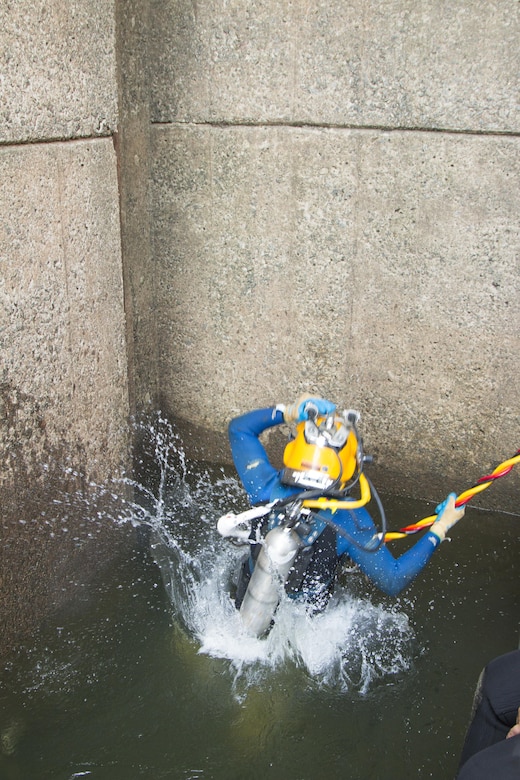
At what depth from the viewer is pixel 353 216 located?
330 cm

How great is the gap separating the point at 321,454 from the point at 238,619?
80 cm

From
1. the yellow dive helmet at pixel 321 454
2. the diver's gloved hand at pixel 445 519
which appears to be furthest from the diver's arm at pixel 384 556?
the yellow dive helmet at pixel 321 454

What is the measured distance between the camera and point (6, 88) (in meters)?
2.41

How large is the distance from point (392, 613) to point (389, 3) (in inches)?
98.7

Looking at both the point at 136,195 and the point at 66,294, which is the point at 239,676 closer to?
the point at 66,294

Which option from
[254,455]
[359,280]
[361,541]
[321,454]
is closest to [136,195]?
[359,280]

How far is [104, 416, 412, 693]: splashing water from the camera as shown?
9.15 feet

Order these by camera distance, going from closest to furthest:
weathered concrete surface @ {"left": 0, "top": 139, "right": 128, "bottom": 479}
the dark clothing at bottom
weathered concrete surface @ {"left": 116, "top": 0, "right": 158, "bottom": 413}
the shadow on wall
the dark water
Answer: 1. the dark clothing at bottom
2. the dark water
3. weathered concrete surface @ {"left": 0, "top": 139, "right": 128, "bottom": 479}
4. the shadow on wall
5. weathered concrete surface @ {"left": 116, "top": 0, "right": 158, "bottom": 413}

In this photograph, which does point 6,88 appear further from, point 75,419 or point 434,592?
point 434,592

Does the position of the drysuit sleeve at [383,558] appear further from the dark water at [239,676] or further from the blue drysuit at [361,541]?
the dark water at [239,676]

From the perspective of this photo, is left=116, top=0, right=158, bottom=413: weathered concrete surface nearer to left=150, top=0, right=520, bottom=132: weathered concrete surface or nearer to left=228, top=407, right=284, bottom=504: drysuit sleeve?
left=150, top=0, right=520, bottom=132: weathered concrete surface

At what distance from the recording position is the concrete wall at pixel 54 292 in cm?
253

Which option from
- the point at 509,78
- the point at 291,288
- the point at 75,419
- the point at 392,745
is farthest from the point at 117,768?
the point at 509,78

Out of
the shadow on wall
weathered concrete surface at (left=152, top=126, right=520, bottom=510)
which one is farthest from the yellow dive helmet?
weathered concrete surface at (left=152, top=126, right=520, bottom=510)
